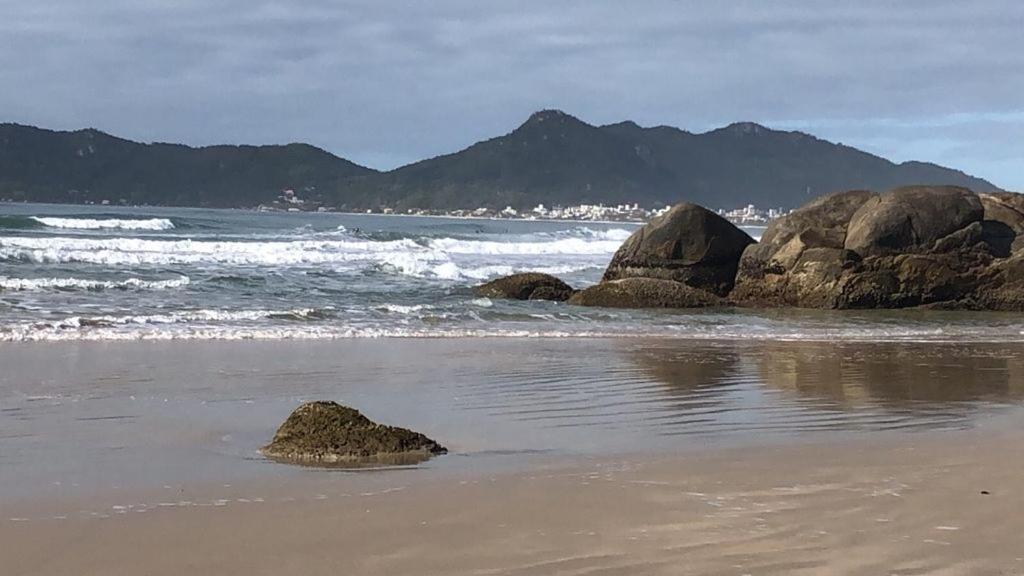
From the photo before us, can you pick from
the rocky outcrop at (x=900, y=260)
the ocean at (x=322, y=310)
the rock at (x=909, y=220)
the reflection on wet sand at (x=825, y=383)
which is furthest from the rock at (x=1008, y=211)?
the reflection on wet sand at (x=825, y=383)

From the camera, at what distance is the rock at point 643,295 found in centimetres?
1895

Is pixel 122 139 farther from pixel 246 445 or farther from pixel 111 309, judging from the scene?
pixel 246 445

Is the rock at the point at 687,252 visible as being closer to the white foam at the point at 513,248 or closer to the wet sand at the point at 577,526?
the wet sand at the point at 577,526

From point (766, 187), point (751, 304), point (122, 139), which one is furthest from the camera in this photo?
point (766, 187)

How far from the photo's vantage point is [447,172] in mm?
157500

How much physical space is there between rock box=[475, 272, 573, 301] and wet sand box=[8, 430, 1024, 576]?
13843 mm

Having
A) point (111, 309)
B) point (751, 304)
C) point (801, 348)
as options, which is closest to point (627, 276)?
point (751, 304)

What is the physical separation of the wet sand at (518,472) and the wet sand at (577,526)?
2 centimetres

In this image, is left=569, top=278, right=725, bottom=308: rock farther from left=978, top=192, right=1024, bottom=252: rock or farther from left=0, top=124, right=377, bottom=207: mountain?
left=0, top=124, right=377, bottom=207: mountain

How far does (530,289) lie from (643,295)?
2250mm

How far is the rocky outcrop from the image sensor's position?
1955cm

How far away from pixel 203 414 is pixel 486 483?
3.07 metres

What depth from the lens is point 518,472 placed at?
19.3 feet

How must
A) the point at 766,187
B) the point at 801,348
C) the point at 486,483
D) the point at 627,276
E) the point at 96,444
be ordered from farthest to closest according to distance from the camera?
the point at 766,187, the point at 627,276, the point at 801,348, the point at 96,444, the point at 486,483
